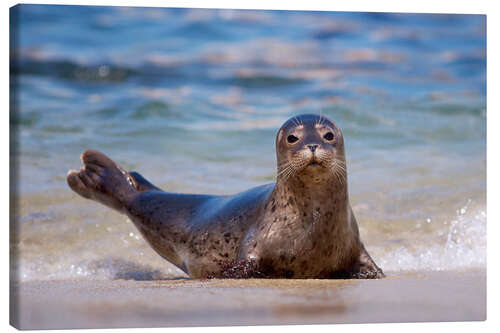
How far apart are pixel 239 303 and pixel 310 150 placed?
1.05m

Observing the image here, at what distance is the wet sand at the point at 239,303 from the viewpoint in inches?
187

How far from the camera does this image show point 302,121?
5.38m

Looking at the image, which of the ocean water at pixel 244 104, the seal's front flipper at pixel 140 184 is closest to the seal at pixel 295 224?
the seal's front flipper at pixel 140 184

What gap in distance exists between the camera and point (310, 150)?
508cm

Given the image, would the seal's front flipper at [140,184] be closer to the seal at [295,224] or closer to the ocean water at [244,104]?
the ocean water at [244,104]

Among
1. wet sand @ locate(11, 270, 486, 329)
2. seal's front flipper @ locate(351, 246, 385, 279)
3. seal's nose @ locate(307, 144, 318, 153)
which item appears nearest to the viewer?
wet sand @ locate(11, 270, 486, 329)

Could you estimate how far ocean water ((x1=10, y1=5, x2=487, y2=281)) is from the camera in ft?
27.5

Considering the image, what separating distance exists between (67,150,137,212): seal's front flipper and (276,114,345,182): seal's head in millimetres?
2077

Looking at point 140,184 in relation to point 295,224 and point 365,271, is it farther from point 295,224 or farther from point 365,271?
point 365,271

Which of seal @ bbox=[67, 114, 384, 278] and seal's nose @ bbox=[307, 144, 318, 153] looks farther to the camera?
seal @ bbox=[67, 114, 384, 278]

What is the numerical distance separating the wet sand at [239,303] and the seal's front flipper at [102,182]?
1.84 meters

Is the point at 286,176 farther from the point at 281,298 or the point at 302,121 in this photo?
the point at 281,298

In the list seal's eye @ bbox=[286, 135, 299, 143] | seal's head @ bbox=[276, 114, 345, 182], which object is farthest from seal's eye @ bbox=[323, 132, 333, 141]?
seal's eye @ bbox=[286, 135, 299, 143]

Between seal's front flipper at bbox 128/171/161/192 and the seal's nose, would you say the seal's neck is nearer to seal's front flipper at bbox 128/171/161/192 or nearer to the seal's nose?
the seal's nose
